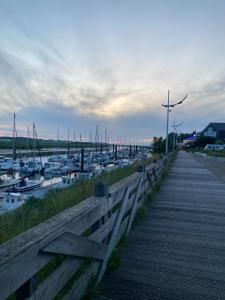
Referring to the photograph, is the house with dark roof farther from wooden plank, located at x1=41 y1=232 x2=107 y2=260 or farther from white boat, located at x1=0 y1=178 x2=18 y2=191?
wooden plank, located at x1=41 y1=232 x2=107 y2=260

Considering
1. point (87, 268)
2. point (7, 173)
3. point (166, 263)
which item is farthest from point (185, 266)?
point (7, 173)

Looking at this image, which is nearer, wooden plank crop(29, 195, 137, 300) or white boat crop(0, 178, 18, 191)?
wooden plank crop(29, 195, 137, 300)

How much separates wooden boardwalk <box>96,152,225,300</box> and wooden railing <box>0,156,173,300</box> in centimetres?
43

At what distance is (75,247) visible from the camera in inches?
97.1

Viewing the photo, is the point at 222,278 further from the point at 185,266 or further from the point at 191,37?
the point at 191,37

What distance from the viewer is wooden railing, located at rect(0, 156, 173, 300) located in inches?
65.6

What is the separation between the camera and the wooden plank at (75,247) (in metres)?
2.12

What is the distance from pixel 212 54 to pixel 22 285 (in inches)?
741

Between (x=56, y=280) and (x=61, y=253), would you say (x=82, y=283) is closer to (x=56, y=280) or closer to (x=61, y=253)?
(x=56, y=280)

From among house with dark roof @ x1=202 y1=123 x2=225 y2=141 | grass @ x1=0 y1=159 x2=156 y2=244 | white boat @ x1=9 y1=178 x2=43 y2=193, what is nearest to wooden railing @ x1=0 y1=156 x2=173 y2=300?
grass @ x1=0 y1=159 x2=156 y2=244

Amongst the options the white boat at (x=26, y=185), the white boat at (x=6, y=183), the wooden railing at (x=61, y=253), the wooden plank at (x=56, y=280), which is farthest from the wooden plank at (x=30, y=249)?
the white boat at (x=6, y=183)

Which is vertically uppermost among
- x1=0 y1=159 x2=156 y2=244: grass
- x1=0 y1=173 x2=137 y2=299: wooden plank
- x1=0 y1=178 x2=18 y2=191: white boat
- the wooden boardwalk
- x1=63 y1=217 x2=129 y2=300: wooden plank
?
x1=0 y1=173 x2=137 y2=299: wooden plank

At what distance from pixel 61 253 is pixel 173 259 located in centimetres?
248

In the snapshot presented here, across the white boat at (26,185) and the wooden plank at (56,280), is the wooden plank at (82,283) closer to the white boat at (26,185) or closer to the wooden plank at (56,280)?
the wooden plank at (56,280)
